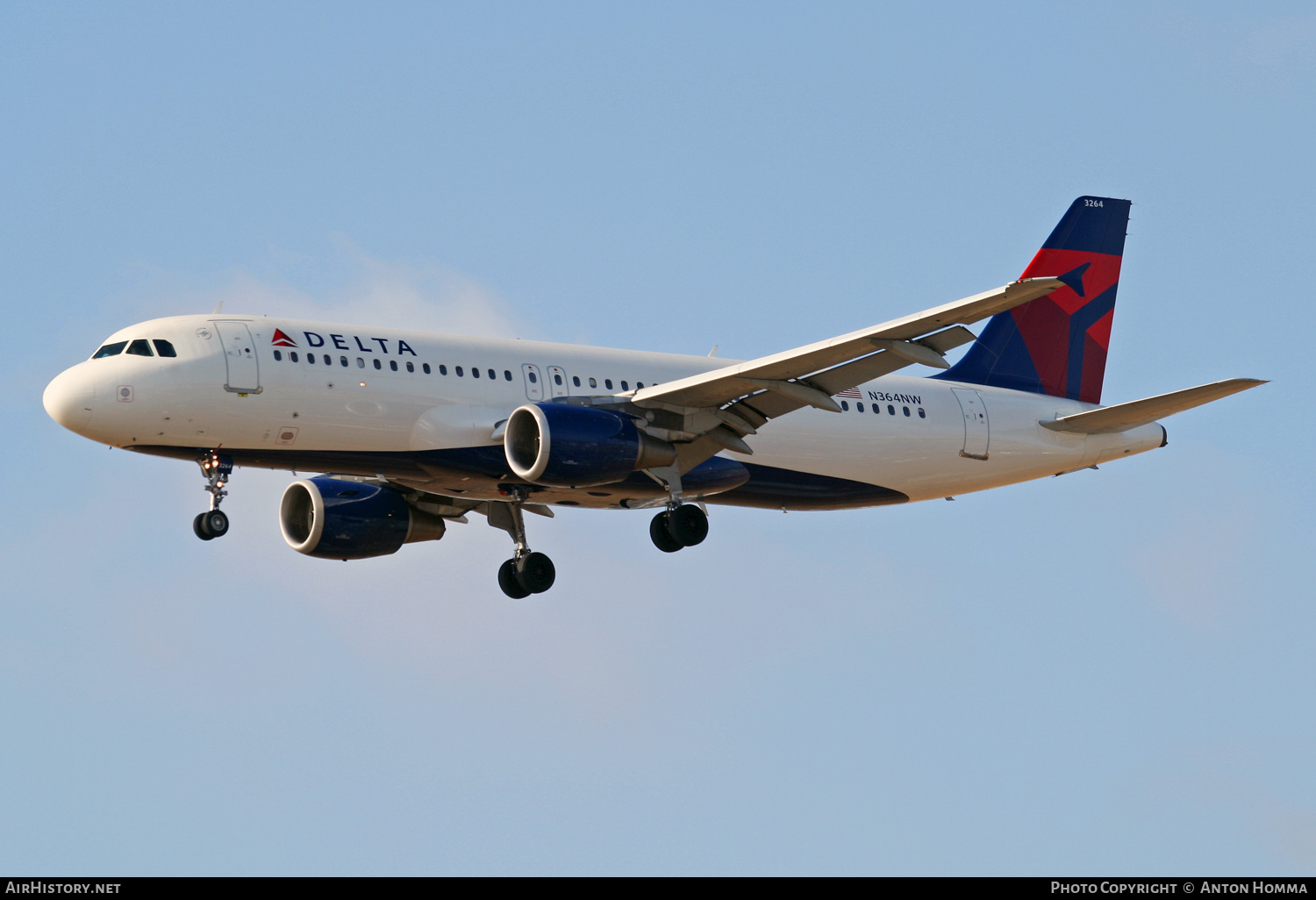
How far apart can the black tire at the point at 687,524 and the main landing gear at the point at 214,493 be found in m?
8.99

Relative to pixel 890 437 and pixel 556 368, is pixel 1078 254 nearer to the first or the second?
pixel 890 437

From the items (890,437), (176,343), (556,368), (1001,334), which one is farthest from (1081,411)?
(176,343)

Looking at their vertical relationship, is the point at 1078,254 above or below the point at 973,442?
above

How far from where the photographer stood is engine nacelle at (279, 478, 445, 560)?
38.4 m

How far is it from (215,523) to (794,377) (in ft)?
36.9

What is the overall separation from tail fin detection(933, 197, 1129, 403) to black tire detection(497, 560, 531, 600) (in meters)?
11.1

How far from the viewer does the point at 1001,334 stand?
42.5m

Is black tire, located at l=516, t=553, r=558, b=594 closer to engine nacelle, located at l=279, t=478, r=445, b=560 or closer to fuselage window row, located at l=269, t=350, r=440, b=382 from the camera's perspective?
engine nacelle, located at l=279, t=478, r=445, b=560

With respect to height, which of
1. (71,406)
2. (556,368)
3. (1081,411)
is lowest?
(71,406)

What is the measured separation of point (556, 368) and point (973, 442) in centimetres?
1030

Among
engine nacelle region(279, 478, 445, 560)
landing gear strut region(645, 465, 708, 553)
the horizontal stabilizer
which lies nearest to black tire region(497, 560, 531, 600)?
engine nacelle region(279, 478, 445, 560)

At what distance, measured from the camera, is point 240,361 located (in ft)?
105

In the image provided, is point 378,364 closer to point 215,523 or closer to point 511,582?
point 215,523

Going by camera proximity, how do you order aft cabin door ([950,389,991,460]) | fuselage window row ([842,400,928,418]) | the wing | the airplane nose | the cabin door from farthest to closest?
aft cabin door ([950,389,991,460]) < fuselage window row ([842,400,928,418]) < the cabin door < the airplane nose < the wing
